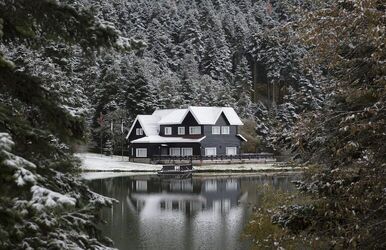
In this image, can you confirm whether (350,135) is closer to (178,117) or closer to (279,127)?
(279,127)

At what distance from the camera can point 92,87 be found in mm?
68125

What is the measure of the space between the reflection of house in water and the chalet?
555 inches

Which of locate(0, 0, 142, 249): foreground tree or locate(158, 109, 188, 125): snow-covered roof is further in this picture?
locate(158, 109, 188, 125): snow-covered roof

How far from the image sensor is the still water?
21984 millimetres

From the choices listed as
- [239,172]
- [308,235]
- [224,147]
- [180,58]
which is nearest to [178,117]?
[224,147]

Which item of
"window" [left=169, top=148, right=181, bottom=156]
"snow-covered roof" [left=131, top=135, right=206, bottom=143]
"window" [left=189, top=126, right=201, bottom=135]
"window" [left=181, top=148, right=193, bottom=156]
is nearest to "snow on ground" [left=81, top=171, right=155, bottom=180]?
"snow-covered roof" [left=131, top=135, right=206, bottom=143]

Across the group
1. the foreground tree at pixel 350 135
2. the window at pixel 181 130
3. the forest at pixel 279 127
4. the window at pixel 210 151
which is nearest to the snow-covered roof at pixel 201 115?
the window at pixel 181 130

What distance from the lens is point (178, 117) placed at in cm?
6153

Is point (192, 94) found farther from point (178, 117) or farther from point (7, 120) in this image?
point (7, 120)

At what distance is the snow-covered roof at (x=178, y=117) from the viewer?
61062 mm

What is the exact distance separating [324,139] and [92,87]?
62235mm

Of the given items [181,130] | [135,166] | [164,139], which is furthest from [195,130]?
[135,166]

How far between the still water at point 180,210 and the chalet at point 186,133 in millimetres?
11498

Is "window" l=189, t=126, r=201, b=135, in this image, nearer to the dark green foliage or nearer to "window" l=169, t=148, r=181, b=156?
"window" l=169, t=148, r=181, b=156
